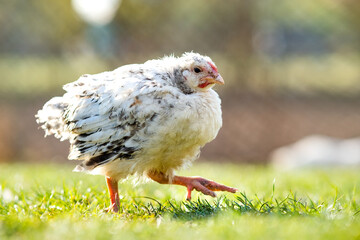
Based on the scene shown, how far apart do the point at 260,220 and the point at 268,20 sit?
9613 millimetres

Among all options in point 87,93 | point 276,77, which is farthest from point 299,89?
point 87,93

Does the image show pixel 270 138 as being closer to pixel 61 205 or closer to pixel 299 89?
pixel 299 89

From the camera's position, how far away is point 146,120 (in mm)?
3412

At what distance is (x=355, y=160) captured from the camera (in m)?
8.79

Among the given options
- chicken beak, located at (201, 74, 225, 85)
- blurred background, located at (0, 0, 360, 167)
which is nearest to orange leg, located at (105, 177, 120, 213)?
chicken beak, located at (201, 74, 225, 85)

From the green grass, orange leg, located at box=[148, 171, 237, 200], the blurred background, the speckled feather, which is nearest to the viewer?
the green grass

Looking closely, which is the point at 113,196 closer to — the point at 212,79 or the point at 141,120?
the point at 141,120

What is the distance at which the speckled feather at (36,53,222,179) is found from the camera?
134 inches

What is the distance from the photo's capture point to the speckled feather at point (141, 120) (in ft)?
11.2

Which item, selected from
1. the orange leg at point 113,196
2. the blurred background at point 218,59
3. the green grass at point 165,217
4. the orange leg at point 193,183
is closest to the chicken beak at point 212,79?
the orange leg at point 193,183

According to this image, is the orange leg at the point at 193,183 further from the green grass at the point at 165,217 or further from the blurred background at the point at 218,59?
the blurred background at the point at 218,59

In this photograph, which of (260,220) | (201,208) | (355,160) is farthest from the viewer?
(355,160)

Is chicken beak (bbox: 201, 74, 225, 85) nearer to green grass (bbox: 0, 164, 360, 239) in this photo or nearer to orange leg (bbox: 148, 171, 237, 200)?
orange leg (bbox: 148, 171, 237, 200)

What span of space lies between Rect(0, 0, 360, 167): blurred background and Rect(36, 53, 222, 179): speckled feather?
603 cm
